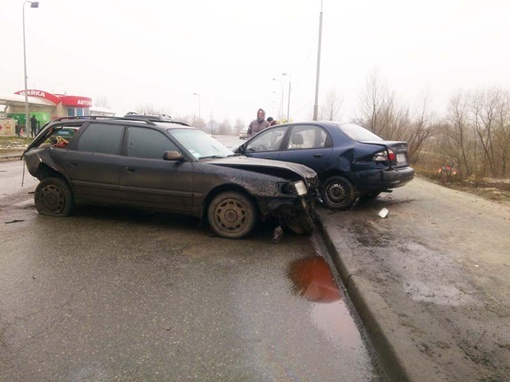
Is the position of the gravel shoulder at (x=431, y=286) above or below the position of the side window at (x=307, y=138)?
below

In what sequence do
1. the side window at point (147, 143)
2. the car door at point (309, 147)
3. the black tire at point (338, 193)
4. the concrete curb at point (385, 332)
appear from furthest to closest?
the car door at point (309, 147) < the black tire at point (338, 193) < the side window at point (147, 143) < the concrete curb at point (385, 332)

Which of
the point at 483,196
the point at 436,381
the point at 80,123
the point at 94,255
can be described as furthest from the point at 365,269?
the point at 483,196

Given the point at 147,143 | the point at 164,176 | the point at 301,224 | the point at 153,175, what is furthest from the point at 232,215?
the point at 147,143

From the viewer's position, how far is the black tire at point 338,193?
7160mm

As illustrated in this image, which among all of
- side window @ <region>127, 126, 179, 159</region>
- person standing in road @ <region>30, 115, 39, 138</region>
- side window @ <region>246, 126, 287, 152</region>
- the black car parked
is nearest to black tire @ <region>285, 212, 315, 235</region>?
the black car parked

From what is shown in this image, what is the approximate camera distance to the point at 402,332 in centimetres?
285

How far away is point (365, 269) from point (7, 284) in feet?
11.5

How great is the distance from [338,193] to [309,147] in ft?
3.35

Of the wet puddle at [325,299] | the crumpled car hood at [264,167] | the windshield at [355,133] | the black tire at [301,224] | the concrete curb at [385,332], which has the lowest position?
the wet puddle at [325,299]

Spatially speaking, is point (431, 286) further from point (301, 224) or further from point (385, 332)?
point (301, 224)

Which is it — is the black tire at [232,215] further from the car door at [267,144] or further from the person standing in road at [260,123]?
the person standing in road at [260,123]

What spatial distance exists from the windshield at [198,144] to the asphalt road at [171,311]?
1350mm

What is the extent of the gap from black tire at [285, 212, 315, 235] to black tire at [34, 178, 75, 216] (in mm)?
3490

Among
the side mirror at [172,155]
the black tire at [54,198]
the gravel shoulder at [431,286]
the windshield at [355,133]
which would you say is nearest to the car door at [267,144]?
the windshield at [355,133]
